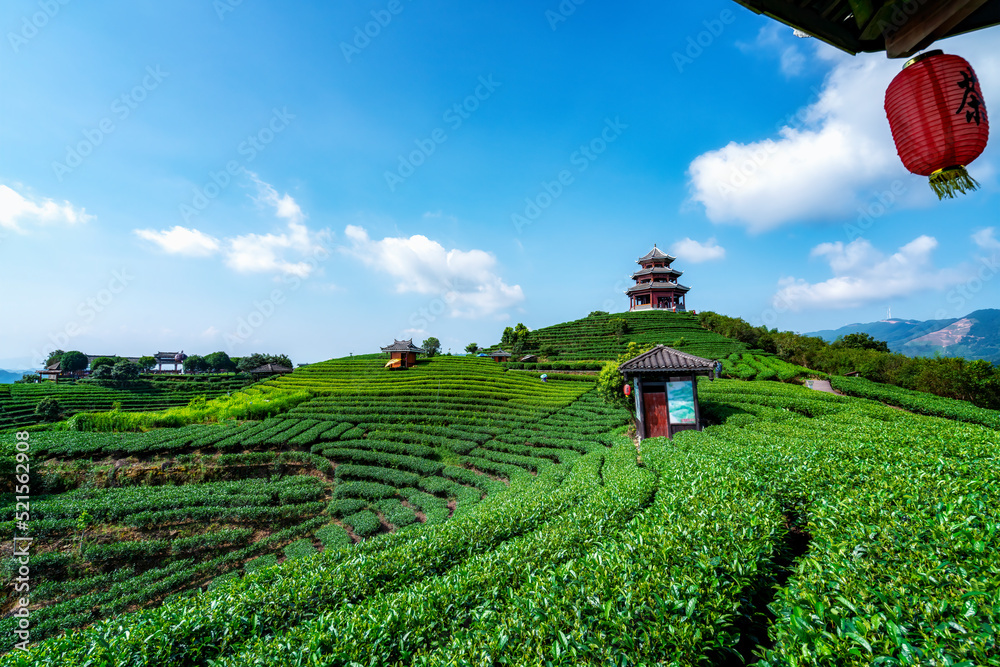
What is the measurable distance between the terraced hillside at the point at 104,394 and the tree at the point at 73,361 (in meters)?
5.22

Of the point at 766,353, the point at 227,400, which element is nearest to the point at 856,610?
the point at 227,400

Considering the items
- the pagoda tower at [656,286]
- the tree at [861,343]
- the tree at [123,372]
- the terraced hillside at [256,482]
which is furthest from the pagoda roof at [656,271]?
the tree at [123,372]

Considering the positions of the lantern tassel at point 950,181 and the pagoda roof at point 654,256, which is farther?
the pagoda roof at point 654,256

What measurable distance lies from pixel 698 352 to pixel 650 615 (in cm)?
3616

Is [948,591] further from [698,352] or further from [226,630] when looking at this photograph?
[698,352]

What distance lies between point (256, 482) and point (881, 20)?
19.5m

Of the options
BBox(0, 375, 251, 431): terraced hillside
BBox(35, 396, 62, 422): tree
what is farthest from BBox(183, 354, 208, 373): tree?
BBox(35, 396, 62, 422): tree

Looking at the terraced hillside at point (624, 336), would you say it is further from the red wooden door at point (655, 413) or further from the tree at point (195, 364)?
the tree at point (195, 364)

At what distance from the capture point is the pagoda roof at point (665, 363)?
13.6 meters

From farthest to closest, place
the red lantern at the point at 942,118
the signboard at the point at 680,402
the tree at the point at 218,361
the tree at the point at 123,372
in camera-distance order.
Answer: the tree at the point at 218,361, the tree at the point at 123,372, the signboard at the point at 680,402, the red lantern at the point at 942,118

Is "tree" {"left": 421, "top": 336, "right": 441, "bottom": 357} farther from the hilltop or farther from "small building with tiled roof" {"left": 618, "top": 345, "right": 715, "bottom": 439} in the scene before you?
"small building with tiled roof" {"left": 618, "top": 345, "right": 715, "bottom": 439}

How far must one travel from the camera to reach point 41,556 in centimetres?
929

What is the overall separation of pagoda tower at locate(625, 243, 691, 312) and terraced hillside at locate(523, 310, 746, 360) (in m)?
2.81

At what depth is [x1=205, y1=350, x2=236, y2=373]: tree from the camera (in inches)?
1844
